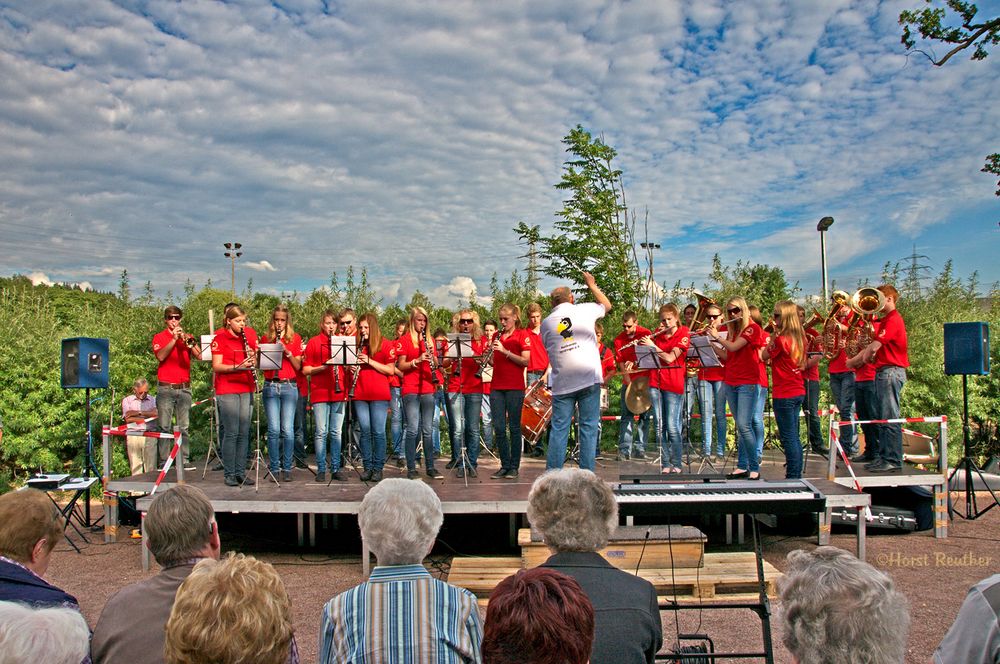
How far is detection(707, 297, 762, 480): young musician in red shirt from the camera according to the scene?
760 cm

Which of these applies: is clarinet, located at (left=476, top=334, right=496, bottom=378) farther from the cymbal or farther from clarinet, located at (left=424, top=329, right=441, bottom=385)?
the cymbal

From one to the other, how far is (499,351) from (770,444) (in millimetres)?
5357

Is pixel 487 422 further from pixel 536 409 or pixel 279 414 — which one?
pixel 279 414

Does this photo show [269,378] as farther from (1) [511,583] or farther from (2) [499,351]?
(1) [511,583]

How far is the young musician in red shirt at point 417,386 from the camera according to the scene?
8.07 metres

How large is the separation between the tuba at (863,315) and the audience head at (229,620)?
762cm

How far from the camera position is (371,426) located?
7.83m

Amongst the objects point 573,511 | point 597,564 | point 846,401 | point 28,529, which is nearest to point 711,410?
point 846,401

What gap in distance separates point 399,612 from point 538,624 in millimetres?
650

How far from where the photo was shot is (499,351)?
25.1 feet

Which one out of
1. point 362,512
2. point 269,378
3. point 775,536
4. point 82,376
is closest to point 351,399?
point 269,378

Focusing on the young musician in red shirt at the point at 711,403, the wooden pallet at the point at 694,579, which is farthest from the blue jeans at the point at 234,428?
the young musician in red shirt at the point at 711,403

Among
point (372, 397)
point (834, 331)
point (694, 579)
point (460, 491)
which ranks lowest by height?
point (694, 579)

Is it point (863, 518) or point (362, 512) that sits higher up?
point (362, 512)
